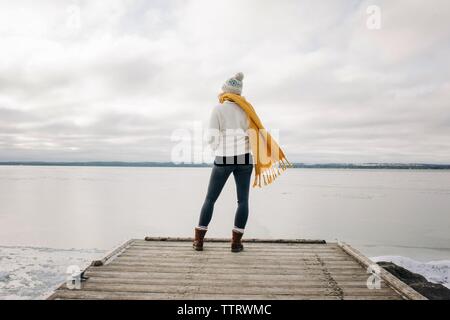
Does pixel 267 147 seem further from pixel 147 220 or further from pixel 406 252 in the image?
pixel 147 220

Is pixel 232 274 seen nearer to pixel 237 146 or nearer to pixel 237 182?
pixel 237 182

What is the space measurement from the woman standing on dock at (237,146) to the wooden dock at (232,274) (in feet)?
2.18

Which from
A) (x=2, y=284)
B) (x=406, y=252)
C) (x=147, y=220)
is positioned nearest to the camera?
(x=2, y=284)

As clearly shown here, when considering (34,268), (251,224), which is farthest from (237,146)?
(251,224)

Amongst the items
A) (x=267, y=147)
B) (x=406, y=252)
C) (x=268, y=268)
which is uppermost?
(x=267, y=147)

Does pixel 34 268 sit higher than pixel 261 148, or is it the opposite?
pixel 261 148

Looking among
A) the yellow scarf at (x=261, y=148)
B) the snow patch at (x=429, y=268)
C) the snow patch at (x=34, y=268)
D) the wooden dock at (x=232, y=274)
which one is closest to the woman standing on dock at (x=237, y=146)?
the yellow scarf at (x=261, y=148)

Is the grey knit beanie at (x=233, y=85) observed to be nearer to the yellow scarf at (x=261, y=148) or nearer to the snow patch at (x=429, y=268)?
the yellow scarf at (x=261, y=148)

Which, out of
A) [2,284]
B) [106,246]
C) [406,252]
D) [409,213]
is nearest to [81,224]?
[106,246]

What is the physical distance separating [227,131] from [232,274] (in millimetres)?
2085

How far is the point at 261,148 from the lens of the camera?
18.3ft

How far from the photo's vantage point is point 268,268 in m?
4.90

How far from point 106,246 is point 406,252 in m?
13.9

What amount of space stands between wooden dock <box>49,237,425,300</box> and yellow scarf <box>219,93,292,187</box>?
1.30m
